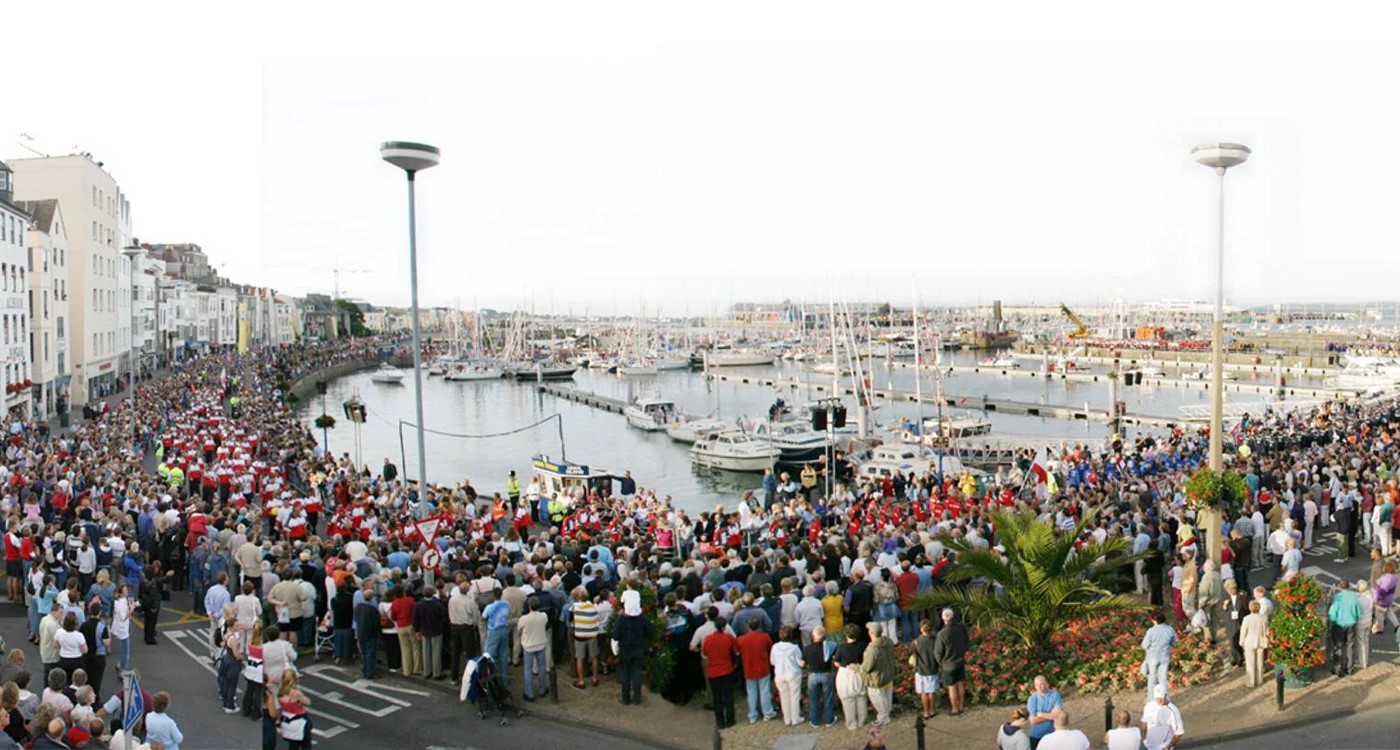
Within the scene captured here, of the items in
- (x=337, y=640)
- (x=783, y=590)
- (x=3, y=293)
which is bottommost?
(x=337, y=640)

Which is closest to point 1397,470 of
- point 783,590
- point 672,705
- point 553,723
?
point 783,590

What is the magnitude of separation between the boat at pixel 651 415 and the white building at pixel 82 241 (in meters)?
31.5

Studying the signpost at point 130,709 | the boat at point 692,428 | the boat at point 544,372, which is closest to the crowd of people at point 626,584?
the signpost at point 130,709

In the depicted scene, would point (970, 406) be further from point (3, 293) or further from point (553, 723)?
point (553, 723)

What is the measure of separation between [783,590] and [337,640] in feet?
19.8

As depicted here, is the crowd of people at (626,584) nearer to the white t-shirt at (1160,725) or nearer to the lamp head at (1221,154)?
the white t-shirt at (1160,725)

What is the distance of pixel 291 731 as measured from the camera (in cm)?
985

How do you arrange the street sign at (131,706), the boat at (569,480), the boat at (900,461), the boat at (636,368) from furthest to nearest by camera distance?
the boat at (636,368) < the boat at (900,461) < the boat at (569,480) < the street sign at (131,706)

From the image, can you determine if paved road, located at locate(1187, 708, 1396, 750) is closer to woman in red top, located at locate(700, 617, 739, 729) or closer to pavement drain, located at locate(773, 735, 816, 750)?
pavement drain, located at locate(773, 735, 816, 750)

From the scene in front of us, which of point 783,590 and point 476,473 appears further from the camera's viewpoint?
point 476,473

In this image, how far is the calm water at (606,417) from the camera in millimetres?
53594

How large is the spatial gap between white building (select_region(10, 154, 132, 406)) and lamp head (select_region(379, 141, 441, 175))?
44.3 m

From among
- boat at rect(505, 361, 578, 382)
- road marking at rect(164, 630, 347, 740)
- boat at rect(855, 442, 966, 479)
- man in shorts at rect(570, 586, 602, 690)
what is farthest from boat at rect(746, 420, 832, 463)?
boat at rect(505, 361, 578, 382)

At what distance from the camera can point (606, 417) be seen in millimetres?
78500
